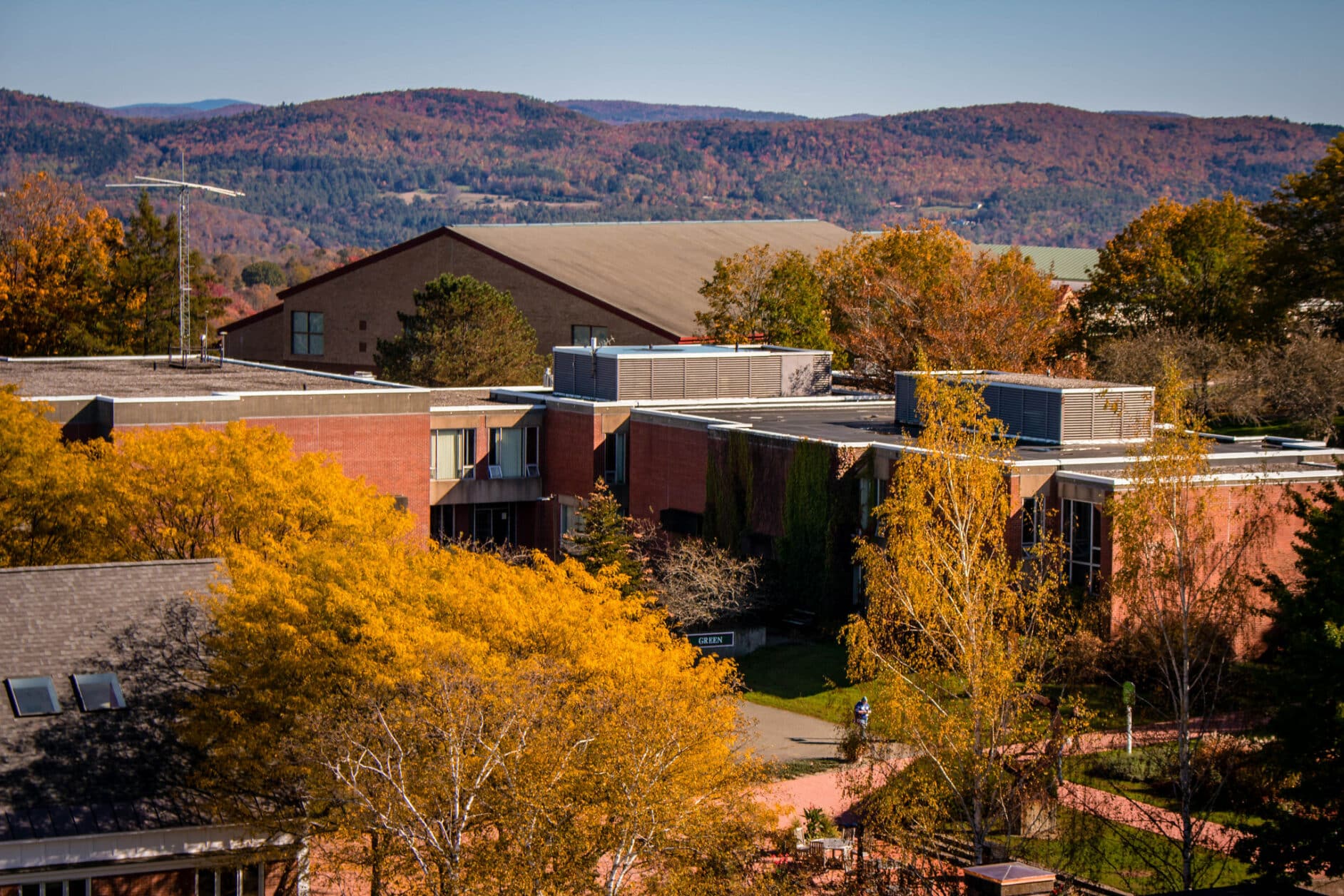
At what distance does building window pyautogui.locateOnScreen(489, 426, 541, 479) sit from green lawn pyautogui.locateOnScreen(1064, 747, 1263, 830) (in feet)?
83.9

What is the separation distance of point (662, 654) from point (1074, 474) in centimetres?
1854

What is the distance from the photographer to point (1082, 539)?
138ft

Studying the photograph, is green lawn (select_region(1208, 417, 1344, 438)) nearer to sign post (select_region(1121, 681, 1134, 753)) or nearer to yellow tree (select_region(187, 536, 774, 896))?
sign post (select_region(1121, 681, 1134, 753))

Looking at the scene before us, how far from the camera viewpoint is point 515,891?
20719 millimetres

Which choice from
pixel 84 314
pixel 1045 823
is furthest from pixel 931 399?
pixel 84 314

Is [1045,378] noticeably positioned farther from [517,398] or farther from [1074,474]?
[517,398]

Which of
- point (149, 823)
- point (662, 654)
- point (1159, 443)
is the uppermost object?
point (1159, 443)

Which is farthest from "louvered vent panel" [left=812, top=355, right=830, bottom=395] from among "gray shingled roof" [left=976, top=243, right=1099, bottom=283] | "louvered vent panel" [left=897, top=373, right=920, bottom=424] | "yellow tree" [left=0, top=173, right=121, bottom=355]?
"gray shingled roof" [left=976, top=243, right=1099, bottom=283]

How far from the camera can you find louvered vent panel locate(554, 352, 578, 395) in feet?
195

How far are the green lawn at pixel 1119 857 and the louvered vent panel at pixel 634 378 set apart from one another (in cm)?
2819

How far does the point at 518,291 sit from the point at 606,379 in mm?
32289

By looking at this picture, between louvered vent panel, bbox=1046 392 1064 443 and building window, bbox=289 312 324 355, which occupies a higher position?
building window, bbox=289 312 324 355

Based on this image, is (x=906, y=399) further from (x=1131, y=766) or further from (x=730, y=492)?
(x=1131, y=766)

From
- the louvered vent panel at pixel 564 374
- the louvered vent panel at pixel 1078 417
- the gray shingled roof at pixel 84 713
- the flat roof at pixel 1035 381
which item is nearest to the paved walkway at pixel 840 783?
the gray shingled roof at pixel 84 713
